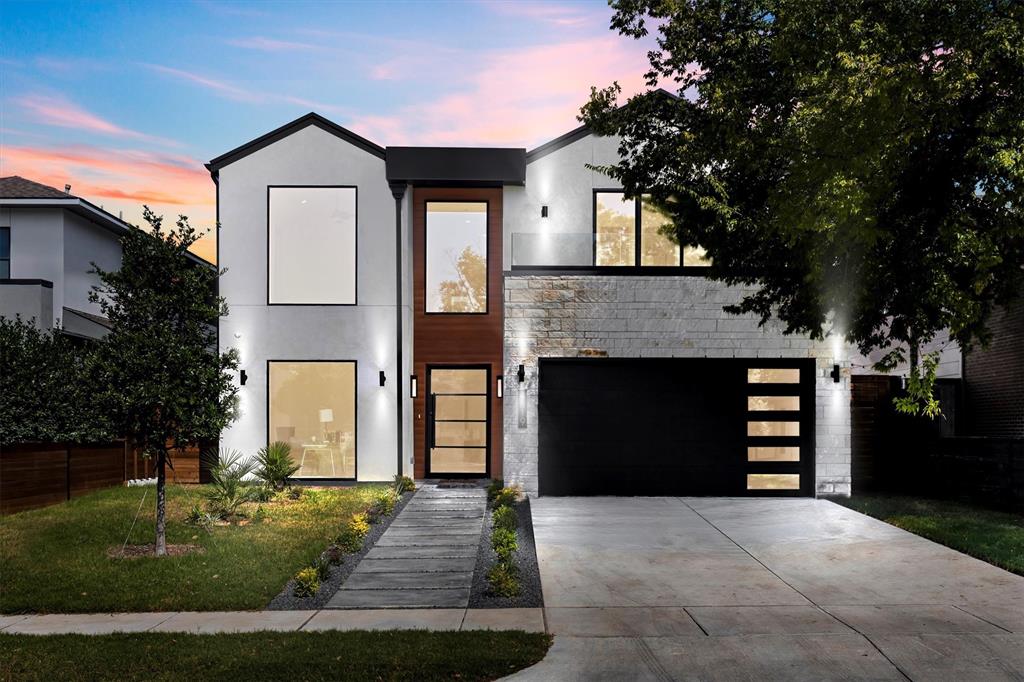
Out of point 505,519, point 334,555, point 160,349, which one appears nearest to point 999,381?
point 505,519

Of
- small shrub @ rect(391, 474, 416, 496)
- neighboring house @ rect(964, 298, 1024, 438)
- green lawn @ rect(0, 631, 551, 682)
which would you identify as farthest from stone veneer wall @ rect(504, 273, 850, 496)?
green lawn @ rect(0, 631, 551, 682)

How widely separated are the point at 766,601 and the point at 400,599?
12.8ft

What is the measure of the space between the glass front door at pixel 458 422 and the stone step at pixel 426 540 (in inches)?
220

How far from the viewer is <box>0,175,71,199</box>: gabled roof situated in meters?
21.0

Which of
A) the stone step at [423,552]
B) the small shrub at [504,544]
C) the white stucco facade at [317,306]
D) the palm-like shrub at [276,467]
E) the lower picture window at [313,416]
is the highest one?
the white stucco facade at [317,306]

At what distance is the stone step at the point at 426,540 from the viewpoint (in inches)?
460

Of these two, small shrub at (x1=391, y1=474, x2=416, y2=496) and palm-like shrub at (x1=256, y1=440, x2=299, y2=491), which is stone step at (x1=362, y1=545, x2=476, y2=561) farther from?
palm-like shrub at (x1=256, y1=440, x2=299, y2=491)

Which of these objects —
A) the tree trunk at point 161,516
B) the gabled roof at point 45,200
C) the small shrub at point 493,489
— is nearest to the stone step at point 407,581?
the tree trunk at point 161,516

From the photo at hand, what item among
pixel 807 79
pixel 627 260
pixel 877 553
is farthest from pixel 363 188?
pixel 877 553

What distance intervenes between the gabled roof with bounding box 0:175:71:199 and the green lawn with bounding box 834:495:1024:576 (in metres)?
20.3

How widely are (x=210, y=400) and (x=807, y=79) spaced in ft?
30.4

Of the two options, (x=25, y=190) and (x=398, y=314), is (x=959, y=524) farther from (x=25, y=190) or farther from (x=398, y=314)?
(x=25, y=190)

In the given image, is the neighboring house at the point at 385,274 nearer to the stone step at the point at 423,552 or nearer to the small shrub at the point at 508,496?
the small shrub at the point at 508,496

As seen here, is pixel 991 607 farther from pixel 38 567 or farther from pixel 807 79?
pixel 38 567
